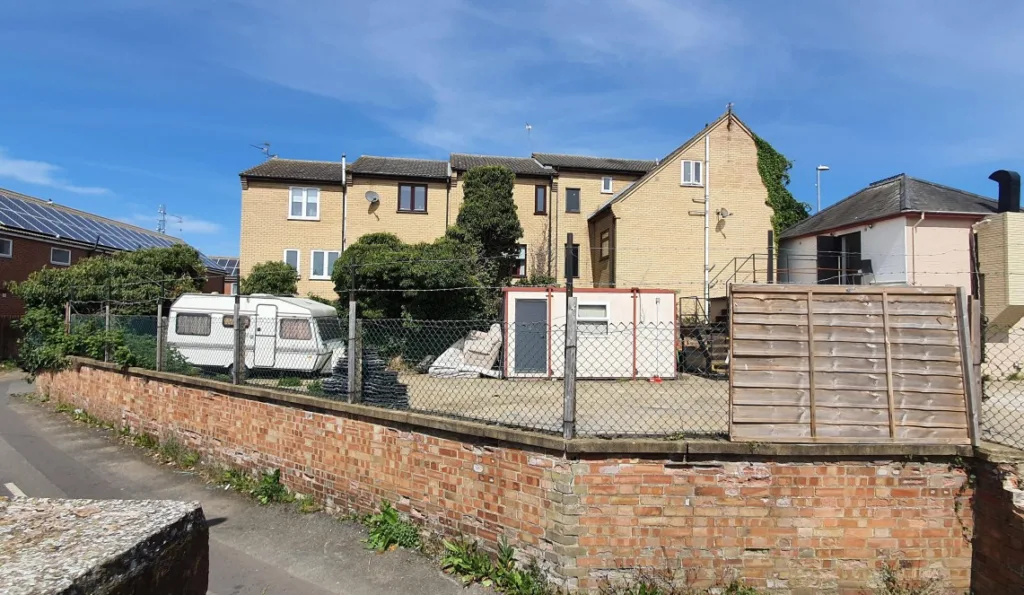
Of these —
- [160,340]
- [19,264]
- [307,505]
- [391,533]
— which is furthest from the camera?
[19,264]

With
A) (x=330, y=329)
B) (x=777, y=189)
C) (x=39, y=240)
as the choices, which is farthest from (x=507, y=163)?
(x=39, y=240)

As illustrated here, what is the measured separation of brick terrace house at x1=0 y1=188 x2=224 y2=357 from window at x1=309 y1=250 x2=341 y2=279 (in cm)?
403

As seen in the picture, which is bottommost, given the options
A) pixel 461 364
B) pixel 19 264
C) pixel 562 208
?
pixel 461 364

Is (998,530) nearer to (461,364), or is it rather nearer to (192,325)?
(461,364)

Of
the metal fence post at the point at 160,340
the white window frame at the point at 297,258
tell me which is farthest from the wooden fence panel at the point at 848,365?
the white window frame at the point at 297,258

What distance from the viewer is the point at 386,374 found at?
5891mm

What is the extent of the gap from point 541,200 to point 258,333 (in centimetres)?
1586

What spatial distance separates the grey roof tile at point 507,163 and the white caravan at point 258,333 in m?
13.8

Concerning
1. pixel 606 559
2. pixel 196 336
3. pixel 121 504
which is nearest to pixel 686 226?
pixel 196 336

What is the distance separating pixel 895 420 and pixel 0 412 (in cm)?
1637

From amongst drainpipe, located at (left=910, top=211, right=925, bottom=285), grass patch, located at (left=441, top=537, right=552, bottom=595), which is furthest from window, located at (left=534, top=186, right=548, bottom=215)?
grass patch, located at (left=441, top=537, right=552, bottom=595)

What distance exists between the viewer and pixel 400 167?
2469 centimetres

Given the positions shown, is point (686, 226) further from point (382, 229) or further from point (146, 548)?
point (146, 548)

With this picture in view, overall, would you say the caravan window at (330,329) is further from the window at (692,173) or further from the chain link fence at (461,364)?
the window at (692,173)
